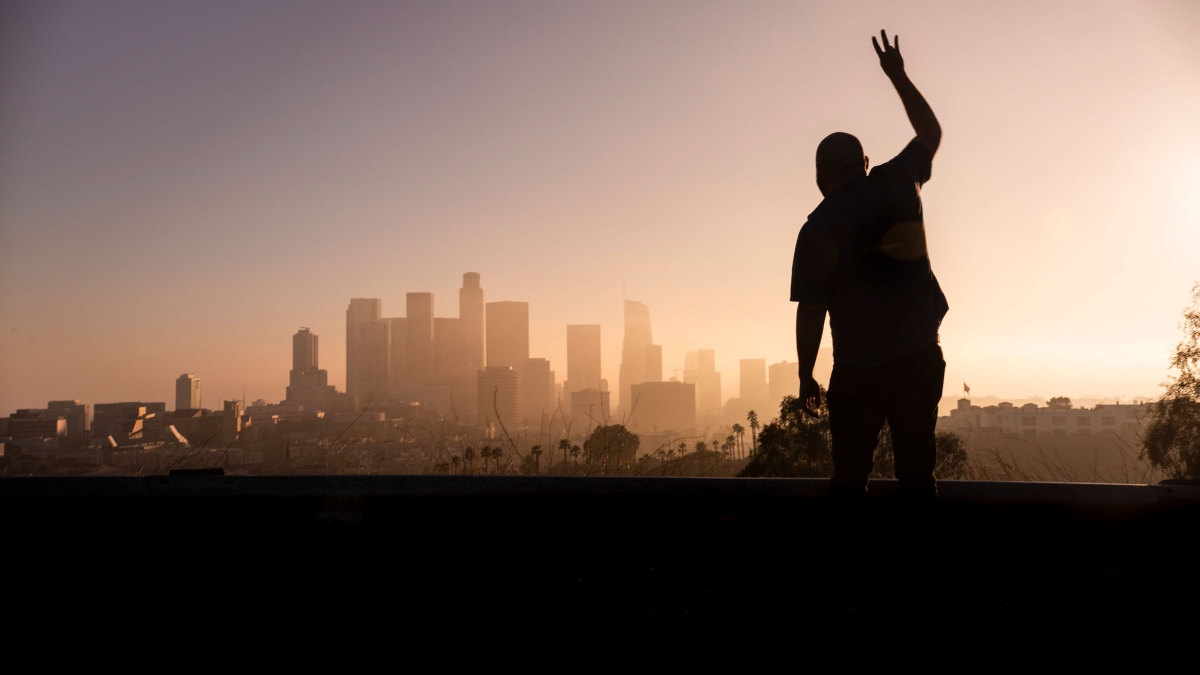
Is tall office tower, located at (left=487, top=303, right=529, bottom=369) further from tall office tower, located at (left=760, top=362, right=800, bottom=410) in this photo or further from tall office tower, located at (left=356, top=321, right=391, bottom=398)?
tall office tower, located at (left=760, top=362, right=800, bottom=410)

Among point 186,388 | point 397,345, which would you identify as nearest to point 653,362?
→ point 397,345

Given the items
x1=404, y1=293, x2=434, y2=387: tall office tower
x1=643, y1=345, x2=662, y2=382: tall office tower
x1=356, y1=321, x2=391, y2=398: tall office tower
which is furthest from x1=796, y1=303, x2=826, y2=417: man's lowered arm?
x1=356, y1=321, x2=391, y2=398: tall office tower

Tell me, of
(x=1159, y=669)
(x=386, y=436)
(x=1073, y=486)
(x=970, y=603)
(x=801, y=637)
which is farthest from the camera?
(x=386, y=436)

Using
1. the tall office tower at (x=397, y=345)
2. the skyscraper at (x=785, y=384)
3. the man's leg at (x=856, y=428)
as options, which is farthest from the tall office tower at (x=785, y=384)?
the tall office tower at (x=397, y=345)

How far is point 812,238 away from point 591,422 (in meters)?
4.03

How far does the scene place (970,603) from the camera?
2182 millimetres

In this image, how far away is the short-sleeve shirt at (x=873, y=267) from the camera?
237 centimetres

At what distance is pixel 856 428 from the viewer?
7.81 feet

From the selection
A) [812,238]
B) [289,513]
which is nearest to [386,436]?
[289,513]

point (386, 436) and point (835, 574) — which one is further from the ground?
point (386, 436)

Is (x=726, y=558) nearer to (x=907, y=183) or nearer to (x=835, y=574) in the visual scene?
(x=835, y=574)

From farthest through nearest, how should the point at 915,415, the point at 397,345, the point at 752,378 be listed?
1. the point at 397,345
2. the point at 752,378
3. the point at 915,415

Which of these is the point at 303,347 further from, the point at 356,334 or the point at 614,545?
the point at 614,545

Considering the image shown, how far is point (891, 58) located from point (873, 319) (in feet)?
4.19
